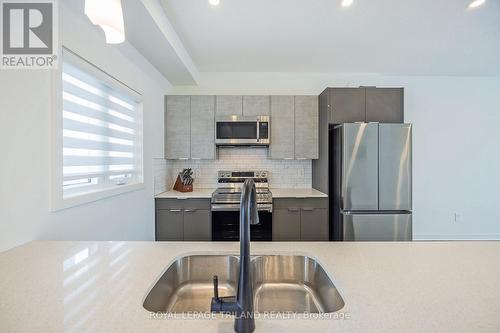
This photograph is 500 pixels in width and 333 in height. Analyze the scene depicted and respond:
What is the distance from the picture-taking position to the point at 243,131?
3113mm

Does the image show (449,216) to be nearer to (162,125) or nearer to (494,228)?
(494,228)

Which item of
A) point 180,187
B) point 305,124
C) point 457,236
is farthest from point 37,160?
point 457,236

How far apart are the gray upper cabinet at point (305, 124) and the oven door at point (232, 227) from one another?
963 mm

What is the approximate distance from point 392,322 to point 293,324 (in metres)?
0.25

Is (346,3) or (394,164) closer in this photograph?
(346,3)

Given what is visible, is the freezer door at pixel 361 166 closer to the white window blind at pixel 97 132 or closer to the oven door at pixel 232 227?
the oven door at pixel 232 227

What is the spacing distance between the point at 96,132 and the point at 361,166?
101 inches

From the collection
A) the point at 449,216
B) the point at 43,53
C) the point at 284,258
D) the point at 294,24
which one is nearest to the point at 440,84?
the point at 449,216

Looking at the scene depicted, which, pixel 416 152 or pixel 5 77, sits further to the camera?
pixel 416 152

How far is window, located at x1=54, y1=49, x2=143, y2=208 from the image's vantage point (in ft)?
5.10

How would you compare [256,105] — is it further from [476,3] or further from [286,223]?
[476,3]

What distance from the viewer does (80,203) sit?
5.13 ft

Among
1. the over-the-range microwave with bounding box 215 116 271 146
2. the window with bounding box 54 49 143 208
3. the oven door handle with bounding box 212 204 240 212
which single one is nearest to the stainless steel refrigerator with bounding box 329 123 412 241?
the over-the-range microwave with bounding box 215 116 271 146

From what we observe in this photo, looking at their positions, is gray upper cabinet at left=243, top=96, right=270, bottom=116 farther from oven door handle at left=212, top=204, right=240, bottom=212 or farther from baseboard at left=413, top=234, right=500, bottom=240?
baseboard at left=413, top=234, right=500, bottom=240
